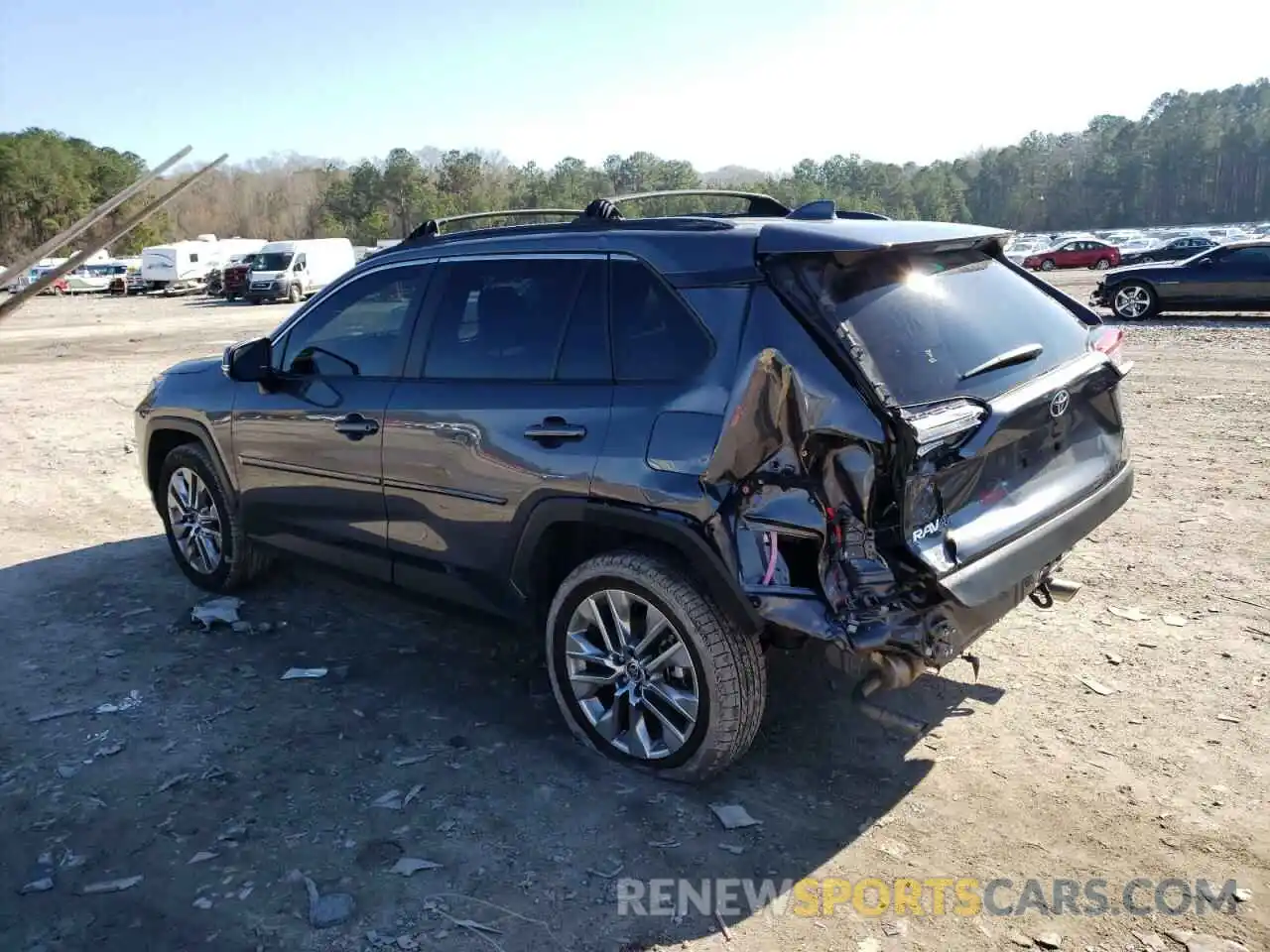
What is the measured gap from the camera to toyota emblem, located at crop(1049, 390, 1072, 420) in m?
3.50

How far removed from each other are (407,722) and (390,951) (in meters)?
1.35

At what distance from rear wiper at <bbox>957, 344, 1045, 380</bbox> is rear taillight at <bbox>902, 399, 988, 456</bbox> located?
0.18 meters

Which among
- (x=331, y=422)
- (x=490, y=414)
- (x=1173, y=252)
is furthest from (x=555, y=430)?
(x=1173, y=252)

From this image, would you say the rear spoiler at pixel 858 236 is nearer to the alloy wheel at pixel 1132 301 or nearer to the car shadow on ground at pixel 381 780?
the car shadow on ground at pixel 381 780

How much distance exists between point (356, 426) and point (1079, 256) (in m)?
43.1

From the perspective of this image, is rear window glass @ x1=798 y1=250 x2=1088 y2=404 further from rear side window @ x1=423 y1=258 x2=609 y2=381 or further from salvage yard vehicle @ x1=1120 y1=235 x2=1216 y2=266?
salvage yard vehicle @ x1=1120 y1=235 x2=1216 y2=266

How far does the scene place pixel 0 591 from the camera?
570 centimetres

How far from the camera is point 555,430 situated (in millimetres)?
3629

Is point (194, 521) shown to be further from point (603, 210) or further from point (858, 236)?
point (858, 236)

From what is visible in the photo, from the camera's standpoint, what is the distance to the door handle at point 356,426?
14.0ft

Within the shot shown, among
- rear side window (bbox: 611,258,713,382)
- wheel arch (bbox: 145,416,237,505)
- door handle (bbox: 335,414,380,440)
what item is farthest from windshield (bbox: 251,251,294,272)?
rear side window (bbox: 611,258,713,382)

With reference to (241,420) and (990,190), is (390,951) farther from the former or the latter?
(990,190)

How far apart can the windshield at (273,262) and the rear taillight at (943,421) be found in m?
37.5

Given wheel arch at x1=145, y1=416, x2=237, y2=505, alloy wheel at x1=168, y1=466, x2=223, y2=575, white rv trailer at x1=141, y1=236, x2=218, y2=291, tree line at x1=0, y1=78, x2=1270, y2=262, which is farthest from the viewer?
tree line at x1=0, y1=78, x2=1270, y2=262
